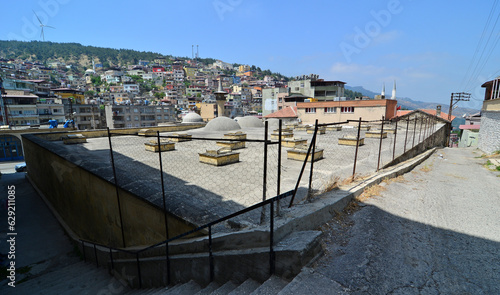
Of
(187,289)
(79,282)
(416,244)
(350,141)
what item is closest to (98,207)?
(79,282)

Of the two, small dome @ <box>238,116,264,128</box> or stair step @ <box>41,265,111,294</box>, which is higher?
small dome @ <box>238,116,264,128</box>

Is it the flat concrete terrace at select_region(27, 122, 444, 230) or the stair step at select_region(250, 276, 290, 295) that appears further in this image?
the flat concrete terrace at select_region(27, 122, 444, 230)

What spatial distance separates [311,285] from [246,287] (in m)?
0.79

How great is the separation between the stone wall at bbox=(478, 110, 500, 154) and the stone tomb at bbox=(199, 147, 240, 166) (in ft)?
51.9

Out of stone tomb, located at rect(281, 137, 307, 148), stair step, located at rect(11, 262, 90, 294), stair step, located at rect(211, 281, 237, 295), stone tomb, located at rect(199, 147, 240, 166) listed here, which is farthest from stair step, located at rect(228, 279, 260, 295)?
stone tomb, located at rect(281, 137, 307, 148)

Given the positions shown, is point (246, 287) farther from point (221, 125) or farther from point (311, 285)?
point (221, 125)

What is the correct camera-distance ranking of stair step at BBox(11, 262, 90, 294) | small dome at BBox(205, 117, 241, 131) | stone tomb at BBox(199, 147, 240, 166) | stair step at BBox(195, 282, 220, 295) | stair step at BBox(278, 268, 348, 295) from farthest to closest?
small dome at BBox(205, 117, 241, 131), stone tomb at BBox(199, 147, 240, 166), stair step at BBox(11, 262, 90, 294), stair step at BBox(195, 282, 220, 295), stair step at BBox(278, 268, 348, 295)

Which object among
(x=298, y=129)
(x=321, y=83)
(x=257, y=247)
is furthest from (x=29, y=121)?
(x=321, y=83)

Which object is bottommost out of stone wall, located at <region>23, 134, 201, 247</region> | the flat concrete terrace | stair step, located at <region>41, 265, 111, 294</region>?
stair step, located at <region>41, 265, 111, 294</region>

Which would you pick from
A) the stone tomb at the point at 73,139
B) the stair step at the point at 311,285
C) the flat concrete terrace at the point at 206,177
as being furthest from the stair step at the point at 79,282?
the stone tomb at the point at 73,139

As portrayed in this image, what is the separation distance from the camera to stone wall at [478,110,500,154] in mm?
14406

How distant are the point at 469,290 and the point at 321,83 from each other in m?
74.3

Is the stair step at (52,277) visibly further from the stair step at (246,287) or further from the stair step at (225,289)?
the stair step at (246,287)

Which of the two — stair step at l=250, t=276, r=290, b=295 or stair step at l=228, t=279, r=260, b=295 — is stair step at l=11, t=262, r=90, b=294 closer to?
stair step at l=228, t=279, r=260, b=295
